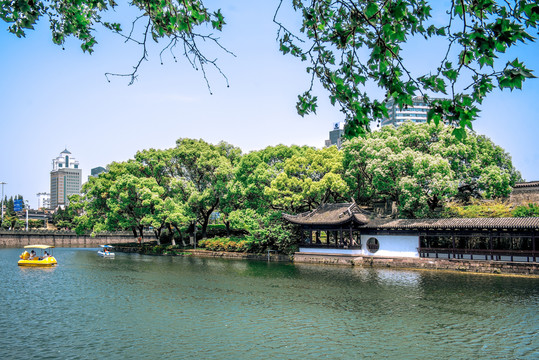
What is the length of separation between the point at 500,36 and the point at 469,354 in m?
10.1

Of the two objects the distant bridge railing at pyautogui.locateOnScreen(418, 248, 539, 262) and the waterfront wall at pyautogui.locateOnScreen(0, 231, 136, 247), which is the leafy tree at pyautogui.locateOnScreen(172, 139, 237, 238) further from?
the waterfront wall at pyautogui.locateOnScreen(0, 231, 136, 247)

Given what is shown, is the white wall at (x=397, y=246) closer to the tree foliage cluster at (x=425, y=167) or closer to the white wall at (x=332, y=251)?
the white wall at (x=332, y=251)

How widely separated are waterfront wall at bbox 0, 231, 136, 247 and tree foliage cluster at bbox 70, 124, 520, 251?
2199 cm

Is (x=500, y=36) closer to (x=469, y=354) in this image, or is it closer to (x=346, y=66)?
(x=346, y=66)

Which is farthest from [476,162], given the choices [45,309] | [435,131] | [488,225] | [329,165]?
[45,309]

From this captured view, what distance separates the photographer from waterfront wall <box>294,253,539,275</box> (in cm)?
2695

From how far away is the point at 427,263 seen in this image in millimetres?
30859

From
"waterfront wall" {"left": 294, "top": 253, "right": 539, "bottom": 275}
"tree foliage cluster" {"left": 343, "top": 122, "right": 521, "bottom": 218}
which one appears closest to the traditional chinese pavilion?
"waterfront wall" {"left": 294, "top": 253, "right": 539, "bottom": 275}

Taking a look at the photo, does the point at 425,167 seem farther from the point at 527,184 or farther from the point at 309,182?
the point at 527,184

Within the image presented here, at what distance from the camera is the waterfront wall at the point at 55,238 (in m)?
67.4

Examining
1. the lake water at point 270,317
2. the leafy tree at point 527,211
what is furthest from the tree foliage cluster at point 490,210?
the lake water at point 270,317

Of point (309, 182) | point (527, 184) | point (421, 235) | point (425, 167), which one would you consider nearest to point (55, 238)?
point (309, 182)

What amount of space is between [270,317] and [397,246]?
20.1m

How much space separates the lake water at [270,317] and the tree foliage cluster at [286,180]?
370 inches
